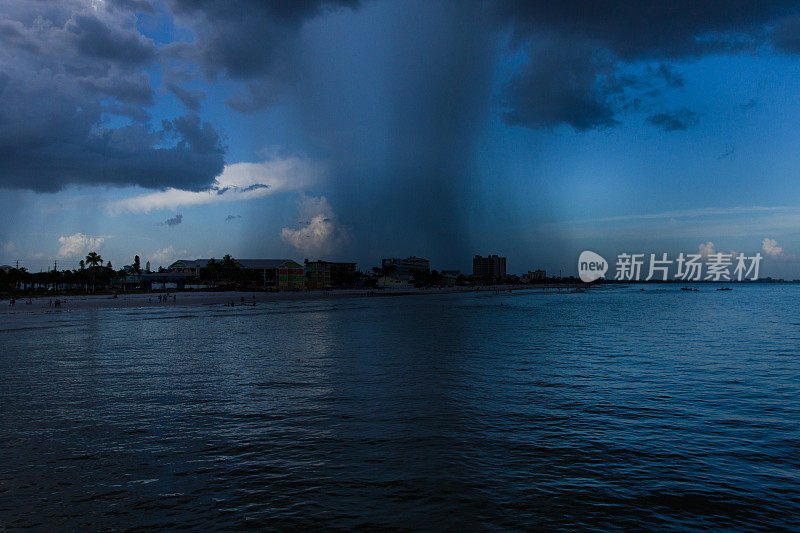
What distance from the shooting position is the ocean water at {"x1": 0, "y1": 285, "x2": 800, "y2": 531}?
9.70m

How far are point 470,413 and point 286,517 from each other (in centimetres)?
912

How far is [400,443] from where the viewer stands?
13789mm

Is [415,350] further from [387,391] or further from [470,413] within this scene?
[470,413]

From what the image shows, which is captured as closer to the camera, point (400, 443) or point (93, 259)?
point (400, 443)

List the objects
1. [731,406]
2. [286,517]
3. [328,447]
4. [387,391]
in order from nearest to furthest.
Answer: [286,517], [328,447], [731,406], [387,391]

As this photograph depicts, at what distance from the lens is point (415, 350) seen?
34.6 metres

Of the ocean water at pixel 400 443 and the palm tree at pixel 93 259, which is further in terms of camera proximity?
the palm tree at pixel 93 259

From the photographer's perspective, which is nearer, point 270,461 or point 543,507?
point 543,507

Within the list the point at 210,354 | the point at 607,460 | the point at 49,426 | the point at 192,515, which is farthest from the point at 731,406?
the point at 210,354

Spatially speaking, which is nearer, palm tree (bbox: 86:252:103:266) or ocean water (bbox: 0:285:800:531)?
ocean water (bbox: 0:285:800:531)

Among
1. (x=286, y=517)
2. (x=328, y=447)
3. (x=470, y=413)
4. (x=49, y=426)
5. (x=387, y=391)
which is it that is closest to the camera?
(x=286, y=517)

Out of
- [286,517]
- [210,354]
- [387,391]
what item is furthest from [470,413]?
[210,354]

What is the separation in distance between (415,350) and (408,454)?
2170 centimetres

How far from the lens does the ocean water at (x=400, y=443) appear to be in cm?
970
